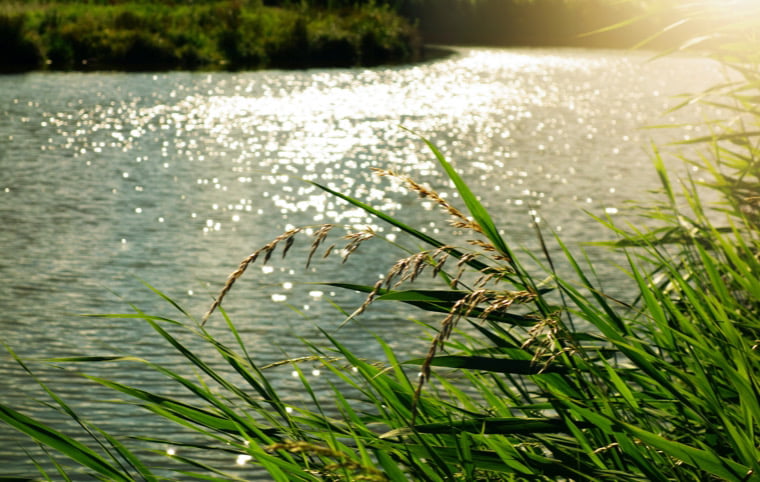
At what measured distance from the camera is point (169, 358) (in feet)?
18.3

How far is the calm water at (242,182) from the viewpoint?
20.2 feet

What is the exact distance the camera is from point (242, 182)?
11500mm

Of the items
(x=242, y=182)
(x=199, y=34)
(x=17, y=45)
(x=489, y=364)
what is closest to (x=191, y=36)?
(x=199, y=34)

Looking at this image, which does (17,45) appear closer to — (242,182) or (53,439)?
(242,182)

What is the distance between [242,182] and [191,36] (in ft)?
51.4

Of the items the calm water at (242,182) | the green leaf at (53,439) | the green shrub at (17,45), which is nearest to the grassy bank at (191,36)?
the green shrub at (17,45)

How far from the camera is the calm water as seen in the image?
242 inches

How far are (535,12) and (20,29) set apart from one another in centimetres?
2544

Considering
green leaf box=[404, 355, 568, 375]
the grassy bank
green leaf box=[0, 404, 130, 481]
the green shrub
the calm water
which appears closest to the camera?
green leaf box=[0, 404, 130, 481]

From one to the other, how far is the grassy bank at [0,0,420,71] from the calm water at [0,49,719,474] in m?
2.04

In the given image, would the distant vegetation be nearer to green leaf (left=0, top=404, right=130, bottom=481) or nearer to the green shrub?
the green shrub

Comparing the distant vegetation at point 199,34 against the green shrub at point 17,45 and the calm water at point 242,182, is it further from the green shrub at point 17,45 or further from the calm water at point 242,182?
the calm water at point 242,182

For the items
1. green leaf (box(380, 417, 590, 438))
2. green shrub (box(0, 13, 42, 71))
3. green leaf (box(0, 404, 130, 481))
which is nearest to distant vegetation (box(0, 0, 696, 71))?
green shrub (box(0, 13, 42, 71))

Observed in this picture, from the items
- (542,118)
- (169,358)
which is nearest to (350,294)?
(169,358)
